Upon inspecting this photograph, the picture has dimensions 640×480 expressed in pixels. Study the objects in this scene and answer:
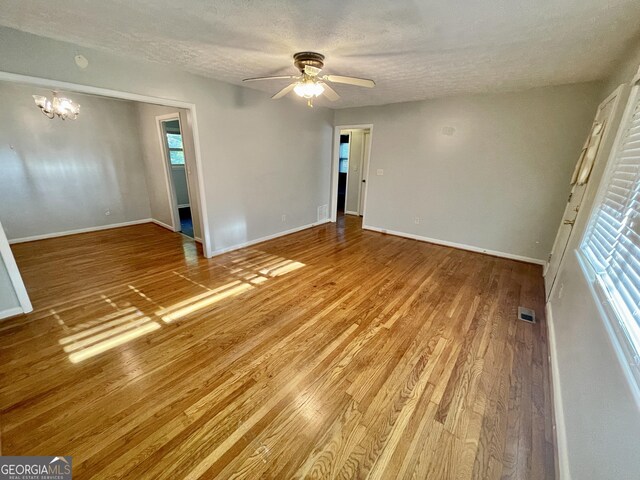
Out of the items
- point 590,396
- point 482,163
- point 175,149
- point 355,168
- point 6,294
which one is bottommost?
point 6,294

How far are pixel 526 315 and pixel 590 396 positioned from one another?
147 cm

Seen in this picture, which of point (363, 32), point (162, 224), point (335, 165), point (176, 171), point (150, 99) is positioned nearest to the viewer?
point (363, 32)

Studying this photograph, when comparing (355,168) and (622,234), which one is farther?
(355,168)

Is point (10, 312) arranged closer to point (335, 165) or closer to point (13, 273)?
point (13, 273)

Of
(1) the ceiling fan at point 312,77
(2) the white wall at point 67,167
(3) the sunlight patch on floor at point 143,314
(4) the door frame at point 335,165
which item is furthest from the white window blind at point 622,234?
(2) the white wall at point 67,167

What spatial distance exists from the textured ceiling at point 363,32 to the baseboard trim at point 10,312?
7.58 feet

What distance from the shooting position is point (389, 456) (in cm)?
128

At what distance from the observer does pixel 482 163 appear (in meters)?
3.75

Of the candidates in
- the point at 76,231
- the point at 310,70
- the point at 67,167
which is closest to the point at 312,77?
the point at 310,70

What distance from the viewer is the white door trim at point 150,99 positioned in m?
2.04

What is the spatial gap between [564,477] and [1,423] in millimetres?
2889

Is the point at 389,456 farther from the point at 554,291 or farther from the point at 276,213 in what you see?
the point at 276,213

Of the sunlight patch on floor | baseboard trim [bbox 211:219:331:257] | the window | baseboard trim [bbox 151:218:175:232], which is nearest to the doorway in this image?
the window

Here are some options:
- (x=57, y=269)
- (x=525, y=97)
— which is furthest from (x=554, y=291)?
(x=57, y=269)
